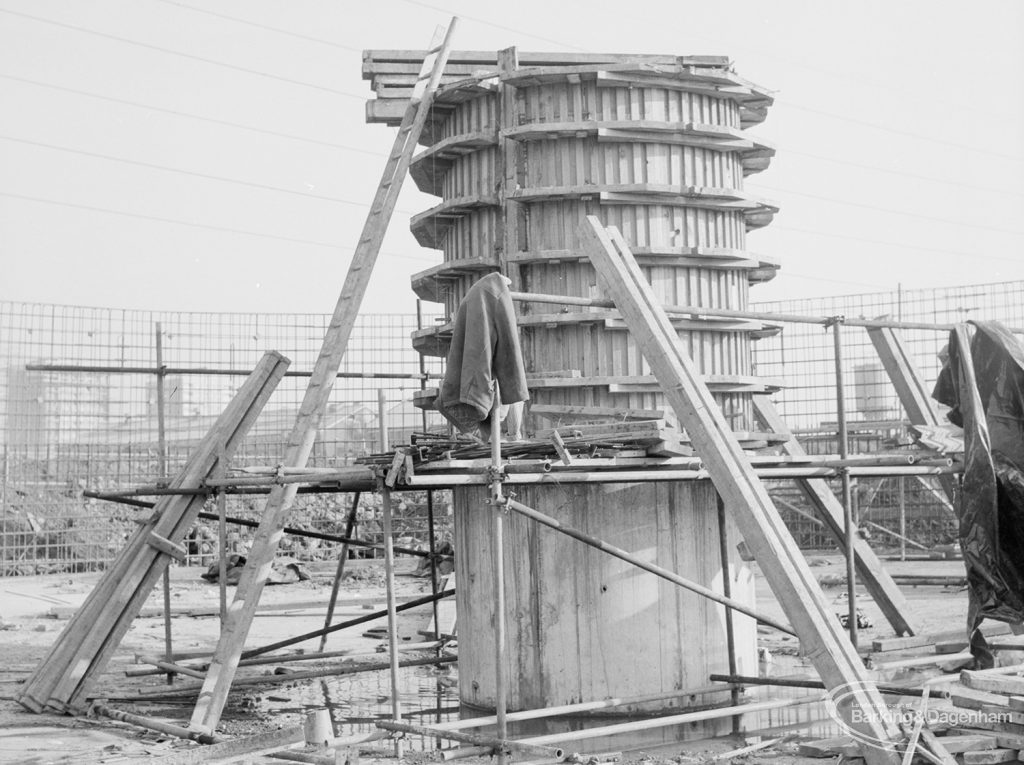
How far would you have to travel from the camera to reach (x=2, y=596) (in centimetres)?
1986

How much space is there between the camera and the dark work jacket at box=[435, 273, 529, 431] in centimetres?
937

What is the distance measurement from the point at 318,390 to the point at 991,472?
6.00 meters

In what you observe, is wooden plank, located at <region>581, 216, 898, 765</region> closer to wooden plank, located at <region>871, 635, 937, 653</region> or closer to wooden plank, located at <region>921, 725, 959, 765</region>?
wooden plank, located at <region>921, 725, 959, 765</region>

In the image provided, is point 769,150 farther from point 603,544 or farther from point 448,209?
point 603,544

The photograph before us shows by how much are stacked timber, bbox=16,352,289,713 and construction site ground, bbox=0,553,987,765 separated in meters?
0.32

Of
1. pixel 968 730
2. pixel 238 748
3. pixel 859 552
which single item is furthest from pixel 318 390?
pixel 968 730

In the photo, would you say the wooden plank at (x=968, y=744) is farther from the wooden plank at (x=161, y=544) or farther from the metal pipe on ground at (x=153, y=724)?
the wooden plank at (x=161, y=544)

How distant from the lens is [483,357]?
939 centimetres

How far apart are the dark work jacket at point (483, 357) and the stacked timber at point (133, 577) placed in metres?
3.48

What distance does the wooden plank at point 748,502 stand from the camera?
8.05 metres

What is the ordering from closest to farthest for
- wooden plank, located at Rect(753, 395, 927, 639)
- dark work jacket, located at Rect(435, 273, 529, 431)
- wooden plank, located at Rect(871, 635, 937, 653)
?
1. dark work jacket, located at Rect(435, 273, 529, 431)
2. wooden plank, located at Rect(871, 635, 937, 653)
3. wooden plank, located at Rect(753, 395, 927, 639)

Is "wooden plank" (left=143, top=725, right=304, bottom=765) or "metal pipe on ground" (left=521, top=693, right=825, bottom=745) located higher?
"metal pipe on ground" (left=521, top=693, right=825, bottom=745)

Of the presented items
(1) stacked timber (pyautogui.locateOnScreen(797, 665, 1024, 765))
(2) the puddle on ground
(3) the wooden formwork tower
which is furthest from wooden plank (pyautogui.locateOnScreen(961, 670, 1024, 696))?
(2) the puddle on ground

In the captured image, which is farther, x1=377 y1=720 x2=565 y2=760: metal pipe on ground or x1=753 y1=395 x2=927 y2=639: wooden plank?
x1=753 y1=395 x2=927 y2=639: wooden plank
